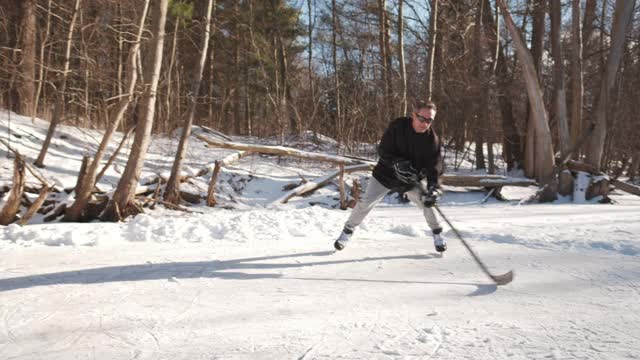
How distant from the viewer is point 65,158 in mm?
11039

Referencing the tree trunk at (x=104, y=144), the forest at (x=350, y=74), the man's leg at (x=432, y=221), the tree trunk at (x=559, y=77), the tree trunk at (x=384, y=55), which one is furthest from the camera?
the tree trunk at (x=384, y=55)

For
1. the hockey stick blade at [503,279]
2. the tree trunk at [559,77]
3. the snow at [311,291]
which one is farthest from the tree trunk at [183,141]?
the tree trunk at [559,77]

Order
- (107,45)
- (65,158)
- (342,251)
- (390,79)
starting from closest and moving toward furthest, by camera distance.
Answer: (342,251), (65,158), (107,45), (390,79)

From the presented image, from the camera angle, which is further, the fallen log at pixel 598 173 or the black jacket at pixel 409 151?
the fallen log at pixel 598 173

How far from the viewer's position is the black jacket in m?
4.60

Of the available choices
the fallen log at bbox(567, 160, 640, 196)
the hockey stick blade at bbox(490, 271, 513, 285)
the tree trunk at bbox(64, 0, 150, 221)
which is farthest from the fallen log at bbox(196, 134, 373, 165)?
the hockey stick blade at bbox(490, 271, 513, 285)

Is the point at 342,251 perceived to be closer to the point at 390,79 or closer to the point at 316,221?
the point at 316,221

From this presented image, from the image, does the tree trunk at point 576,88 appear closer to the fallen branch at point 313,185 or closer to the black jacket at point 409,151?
the fallen branch at point 313,185

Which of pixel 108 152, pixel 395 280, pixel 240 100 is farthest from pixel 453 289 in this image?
pixel 240 100

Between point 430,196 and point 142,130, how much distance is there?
5427mm

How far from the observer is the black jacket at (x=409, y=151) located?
4598 mm

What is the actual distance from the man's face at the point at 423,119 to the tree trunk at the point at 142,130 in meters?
4.91

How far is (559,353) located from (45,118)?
51.6ft

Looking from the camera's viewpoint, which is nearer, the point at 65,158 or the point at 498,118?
the point at 65,158
